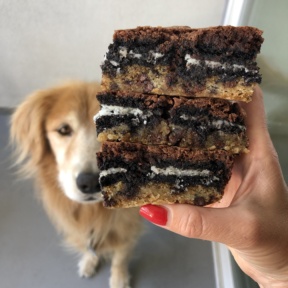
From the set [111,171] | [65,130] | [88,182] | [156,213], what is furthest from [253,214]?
[65,130]

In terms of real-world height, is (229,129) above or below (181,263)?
above

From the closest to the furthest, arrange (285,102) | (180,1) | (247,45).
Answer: (247,45), (285,102), (180,1)

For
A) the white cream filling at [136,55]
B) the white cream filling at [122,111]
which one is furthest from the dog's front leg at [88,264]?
the white cream filling at [136,55]

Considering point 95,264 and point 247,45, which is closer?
point 247,45

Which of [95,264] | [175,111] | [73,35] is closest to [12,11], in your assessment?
[73,35]

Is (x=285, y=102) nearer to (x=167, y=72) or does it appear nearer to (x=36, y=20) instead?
(x=167, y=72)

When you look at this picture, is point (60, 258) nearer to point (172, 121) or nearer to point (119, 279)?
point (119, 279)

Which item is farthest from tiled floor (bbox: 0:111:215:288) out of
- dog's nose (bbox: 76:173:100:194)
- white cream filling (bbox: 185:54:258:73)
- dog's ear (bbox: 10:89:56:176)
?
white cream filling (bbox: 185:54:258:73)

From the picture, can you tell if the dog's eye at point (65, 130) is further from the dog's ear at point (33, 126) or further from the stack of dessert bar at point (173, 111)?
the stack of dessert bar at point (173, 111)
